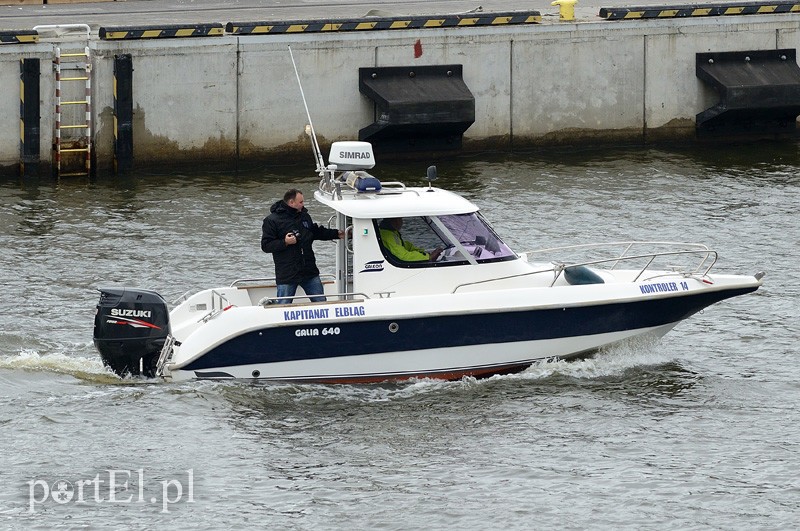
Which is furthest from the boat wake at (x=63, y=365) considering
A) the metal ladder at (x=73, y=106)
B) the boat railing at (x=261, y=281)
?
the metal ladder at (x=73, y=106)

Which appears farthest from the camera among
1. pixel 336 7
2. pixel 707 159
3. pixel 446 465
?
pixel 336 7

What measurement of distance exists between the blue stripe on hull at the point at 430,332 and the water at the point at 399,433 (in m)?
0.38

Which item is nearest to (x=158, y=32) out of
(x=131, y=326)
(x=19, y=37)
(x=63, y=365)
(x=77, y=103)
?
(x=77, y=103)

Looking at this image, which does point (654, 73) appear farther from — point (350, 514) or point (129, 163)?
point (350, 514)

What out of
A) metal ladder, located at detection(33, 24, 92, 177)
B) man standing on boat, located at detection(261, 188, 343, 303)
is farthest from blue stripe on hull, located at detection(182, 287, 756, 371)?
metal ladder, located at detection(33, 24, 92, 177)

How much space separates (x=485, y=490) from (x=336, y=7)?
821 inches

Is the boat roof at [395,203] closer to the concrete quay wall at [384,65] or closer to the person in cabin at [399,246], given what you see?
the person in cabin at [399,246]

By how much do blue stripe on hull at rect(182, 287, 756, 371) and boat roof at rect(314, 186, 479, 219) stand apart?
1185mm

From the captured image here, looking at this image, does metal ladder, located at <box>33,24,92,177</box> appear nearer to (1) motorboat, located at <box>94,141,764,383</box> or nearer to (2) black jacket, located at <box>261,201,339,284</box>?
(1) motorboat, located at <box>94,141,764,383</box>

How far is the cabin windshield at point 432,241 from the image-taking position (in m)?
14.8

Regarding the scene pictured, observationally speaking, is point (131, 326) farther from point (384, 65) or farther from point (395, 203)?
point (384, 65)

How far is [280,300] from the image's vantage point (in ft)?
47.7

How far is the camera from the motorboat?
14219 mm

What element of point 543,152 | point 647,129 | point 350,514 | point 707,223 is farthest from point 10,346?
point 647,129
